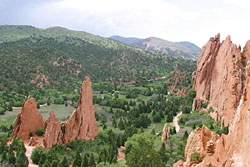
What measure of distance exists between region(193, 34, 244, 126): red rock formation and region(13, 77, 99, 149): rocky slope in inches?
997

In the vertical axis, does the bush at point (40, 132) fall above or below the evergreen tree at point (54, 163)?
above

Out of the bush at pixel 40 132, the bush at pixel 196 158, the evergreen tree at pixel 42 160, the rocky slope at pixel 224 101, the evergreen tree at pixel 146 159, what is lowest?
the evergreen tree at pixel 42 160

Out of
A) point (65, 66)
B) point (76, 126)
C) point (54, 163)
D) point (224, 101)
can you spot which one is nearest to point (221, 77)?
point (224, 101)

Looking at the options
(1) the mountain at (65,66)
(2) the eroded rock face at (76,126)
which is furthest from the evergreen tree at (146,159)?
(1) the mountain at (65,66)

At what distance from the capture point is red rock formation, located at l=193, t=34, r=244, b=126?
51188mm

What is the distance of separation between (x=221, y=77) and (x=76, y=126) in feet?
113

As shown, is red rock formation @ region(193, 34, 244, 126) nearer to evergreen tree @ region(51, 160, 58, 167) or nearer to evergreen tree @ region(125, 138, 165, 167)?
evergreen tree @ region(125, 138, 165, 167)

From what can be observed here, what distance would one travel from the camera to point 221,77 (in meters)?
63.2

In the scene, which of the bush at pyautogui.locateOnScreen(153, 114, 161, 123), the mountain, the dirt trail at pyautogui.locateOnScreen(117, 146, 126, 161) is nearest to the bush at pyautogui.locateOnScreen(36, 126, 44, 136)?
the dirt trail at pyautogui.locateOnScreen(117, 146, 126, 161)

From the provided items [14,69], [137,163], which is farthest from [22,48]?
[137,163]

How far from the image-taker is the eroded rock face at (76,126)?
4584 centimetres

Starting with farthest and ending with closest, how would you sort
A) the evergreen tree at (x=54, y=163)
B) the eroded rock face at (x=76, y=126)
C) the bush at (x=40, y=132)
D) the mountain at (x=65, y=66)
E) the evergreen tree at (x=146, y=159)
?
the mountain at (x=65, y=66) → the bush at (x=40, y=132) → the eroded rock face at (x=76, y=126) → the evergreen tree at (x=54, y=163) → the evergreen tree at (x=146, y=159)

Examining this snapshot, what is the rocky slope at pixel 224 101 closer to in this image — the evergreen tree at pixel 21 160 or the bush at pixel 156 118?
the bush at pixel 156 118

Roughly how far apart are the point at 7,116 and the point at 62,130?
33685 mm
